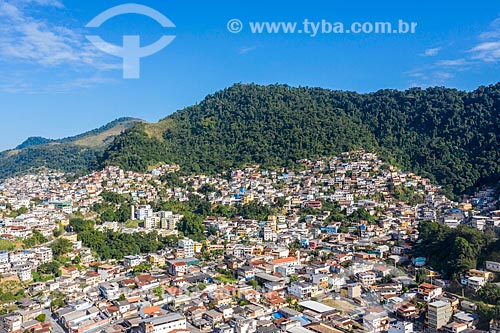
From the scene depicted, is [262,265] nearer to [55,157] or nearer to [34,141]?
[55,157]

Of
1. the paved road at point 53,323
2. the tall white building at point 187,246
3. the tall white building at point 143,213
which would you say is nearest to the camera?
the paved road at point 53,323

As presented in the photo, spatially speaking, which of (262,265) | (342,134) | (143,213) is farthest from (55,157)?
(262,265)

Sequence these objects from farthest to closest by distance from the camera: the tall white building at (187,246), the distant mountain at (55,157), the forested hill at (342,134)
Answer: the distant mountain at (55,157)
the forested hill at (342,134)
the tall white building at (187,246)

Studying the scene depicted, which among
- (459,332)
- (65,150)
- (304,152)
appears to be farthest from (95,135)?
(459,332)

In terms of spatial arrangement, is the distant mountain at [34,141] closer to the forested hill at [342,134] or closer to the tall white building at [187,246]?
the forested hill at [342,134]

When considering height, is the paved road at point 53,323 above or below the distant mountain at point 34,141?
below

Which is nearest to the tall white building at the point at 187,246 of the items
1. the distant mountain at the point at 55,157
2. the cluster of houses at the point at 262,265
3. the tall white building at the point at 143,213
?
the cluster of houses at the point at 262,265

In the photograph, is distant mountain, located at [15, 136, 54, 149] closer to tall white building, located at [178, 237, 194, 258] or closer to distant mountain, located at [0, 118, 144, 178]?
distant mountain, located at [0, 118, 144, 178]

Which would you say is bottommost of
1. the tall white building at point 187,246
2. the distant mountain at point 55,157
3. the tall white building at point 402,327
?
the tall white building at point 402,327

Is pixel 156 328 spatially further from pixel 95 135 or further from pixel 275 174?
pixel 95 135
